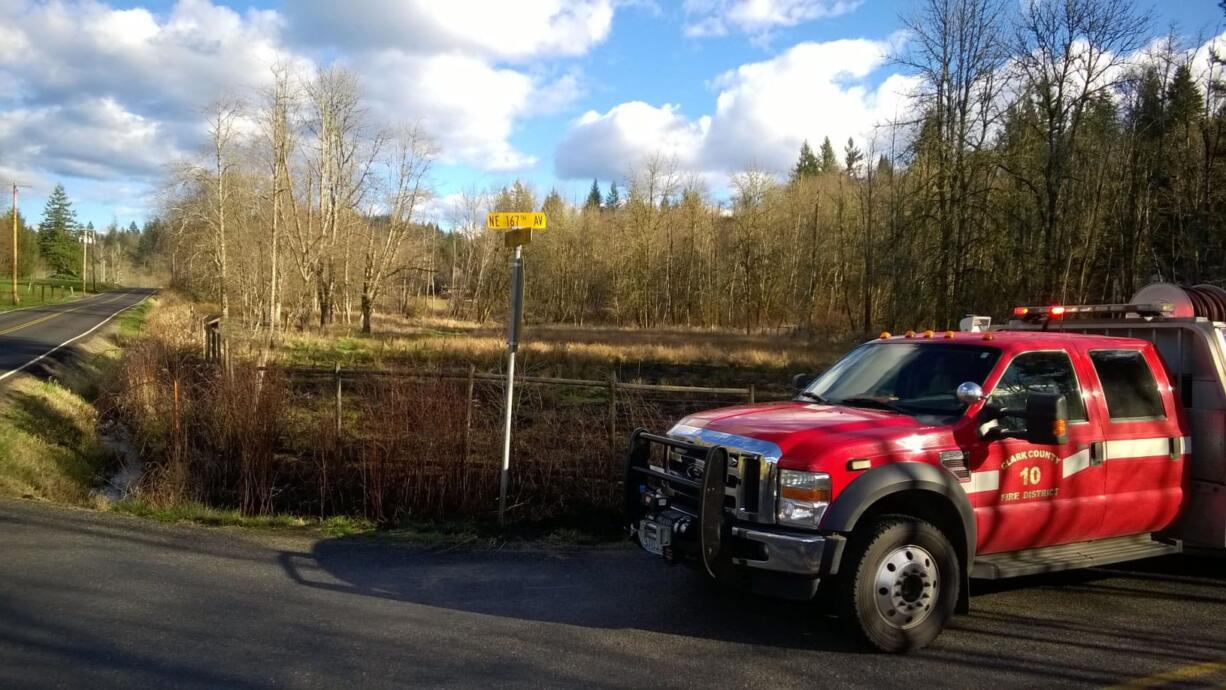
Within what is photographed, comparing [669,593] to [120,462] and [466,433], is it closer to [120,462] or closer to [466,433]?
[466,433]

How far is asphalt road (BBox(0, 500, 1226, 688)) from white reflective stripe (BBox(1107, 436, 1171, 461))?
1102mm

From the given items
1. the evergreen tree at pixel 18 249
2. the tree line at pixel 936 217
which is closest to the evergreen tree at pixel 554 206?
the tree line at pixel 936 217

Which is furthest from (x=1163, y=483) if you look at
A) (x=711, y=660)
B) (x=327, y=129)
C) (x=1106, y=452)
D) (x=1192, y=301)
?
(x=327, y=129)

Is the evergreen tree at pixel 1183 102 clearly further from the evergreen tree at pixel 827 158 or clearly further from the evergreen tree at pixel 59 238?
the evergreen tree at pixel 59 238

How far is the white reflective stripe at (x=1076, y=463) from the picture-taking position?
5.82 metres

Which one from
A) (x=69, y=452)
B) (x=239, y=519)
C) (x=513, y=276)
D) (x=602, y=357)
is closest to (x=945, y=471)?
(x=513, y=276)

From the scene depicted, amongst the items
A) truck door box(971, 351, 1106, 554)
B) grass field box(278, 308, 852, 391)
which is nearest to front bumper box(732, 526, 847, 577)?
truck door box(971, 351, 1106, 554)

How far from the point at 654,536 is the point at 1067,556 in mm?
2890

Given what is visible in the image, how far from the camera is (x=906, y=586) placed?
5230mm

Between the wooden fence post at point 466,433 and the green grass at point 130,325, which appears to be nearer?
the wooden fence post at point 466,433

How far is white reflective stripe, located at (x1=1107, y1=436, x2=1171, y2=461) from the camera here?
603cm

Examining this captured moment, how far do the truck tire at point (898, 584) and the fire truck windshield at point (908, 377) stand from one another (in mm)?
923

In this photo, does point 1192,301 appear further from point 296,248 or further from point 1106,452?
point 296,248

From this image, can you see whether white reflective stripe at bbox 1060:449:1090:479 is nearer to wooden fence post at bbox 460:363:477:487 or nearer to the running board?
the running board
